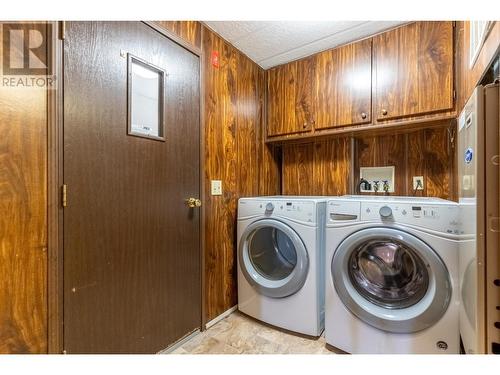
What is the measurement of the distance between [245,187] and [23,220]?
1387mm

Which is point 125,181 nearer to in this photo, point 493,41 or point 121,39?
point 121,39

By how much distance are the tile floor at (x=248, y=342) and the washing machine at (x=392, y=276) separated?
0.56ft

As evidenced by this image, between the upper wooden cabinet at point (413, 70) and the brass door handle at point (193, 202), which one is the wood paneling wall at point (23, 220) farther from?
the upper wooden cabinet at point (413, 70)

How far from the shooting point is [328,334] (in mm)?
1433

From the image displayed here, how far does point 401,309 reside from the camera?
1.24 meters

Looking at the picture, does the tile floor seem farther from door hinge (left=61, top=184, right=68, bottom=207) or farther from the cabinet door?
the cabinet door

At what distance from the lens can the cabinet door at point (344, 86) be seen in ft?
5.60

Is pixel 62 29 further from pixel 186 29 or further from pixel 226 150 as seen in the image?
pixel 226 150

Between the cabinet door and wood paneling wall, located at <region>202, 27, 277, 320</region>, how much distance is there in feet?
1.85

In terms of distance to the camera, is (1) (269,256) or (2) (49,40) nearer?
(2) (49,40)

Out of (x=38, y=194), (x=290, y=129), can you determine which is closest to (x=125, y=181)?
(x=38, y=194)

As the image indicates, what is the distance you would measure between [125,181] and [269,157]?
4.61ft

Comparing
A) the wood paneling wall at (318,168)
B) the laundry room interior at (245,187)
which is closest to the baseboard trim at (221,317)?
the laundry room interior at (245,187)

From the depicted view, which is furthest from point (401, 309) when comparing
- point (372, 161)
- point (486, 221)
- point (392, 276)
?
point (372, 161)
